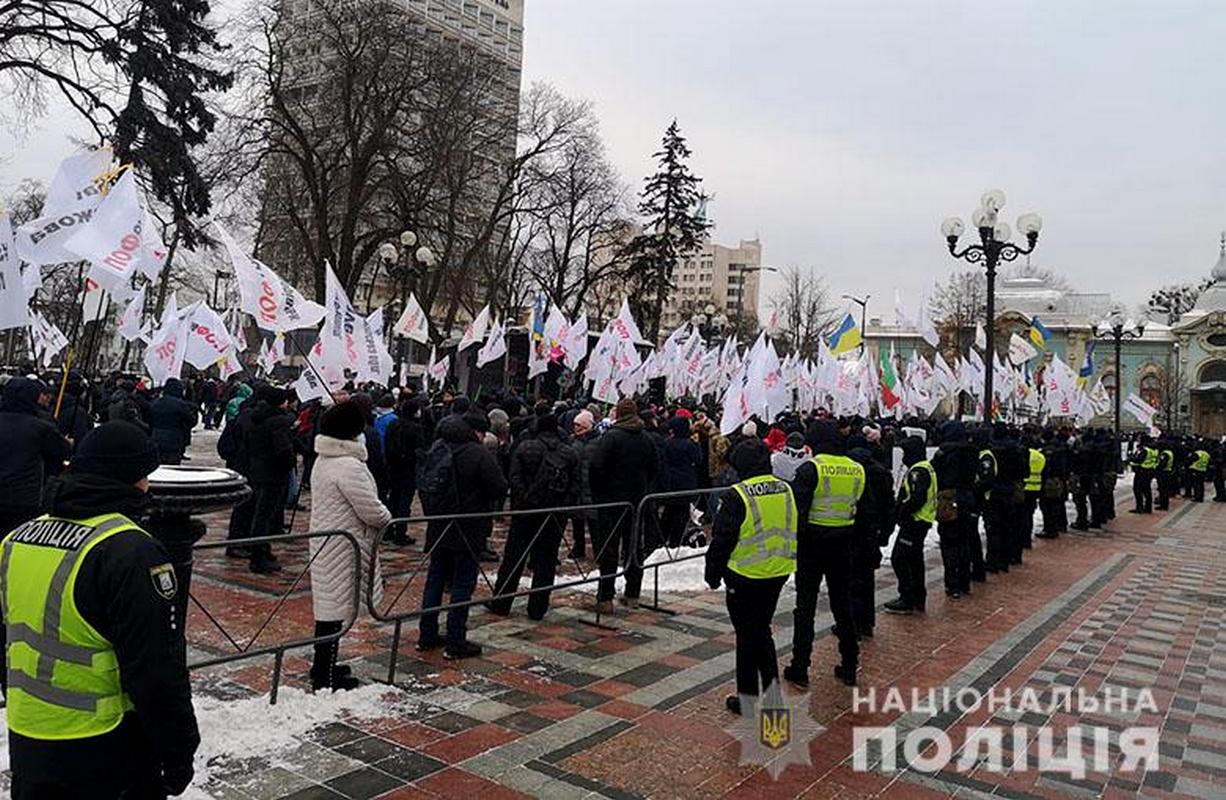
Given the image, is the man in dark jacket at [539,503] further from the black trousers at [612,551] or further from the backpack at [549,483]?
the black trousers at [612,551]

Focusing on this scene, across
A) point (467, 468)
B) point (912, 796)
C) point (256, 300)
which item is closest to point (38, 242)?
point (256, 300)

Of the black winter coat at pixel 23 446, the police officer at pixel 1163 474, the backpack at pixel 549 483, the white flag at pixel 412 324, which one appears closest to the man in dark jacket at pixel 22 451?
the black winter coat at pixel 23 446

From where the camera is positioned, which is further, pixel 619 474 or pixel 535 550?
pixel 619 474

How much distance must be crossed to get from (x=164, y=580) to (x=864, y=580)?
22.5 ft

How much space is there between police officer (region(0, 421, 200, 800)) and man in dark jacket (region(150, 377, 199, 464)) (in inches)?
415

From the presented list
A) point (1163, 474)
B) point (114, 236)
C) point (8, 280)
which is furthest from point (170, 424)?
point (1163, 474)

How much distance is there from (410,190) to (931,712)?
29.3 m

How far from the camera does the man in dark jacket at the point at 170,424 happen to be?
12430 millimetres

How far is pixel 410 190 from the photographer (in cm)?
3228

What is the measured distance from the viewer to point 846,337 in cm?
1828

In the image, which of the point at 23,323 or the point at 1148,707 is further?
the point at 23,323

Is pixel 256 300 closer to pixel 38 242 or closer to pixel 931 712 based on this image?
pixel 38 242

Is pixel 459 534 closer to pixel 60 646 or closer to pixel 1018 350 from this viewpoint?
pixel 60 646

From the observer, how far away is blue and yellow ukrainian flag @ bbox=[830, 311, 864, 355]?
18156 millimetres
